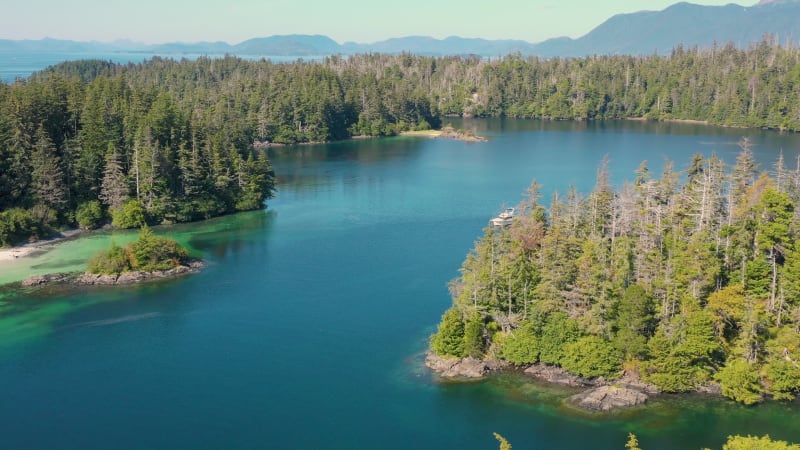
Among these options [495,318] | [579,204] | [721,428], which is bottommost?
[721,428]

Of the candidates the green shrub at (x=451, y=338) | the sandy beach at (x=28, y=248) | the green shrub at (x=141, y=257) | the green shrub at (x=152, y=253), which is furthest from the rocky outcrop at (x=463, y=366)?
the sandy beach at (x=28, y=248)

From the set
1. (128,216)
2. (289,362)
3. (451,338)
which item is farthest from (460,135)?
(289,362)

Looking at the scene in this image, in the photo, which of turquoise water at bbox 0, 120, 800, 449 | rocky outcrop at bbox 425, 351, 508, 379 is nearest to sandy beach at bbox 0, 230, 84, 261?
turquoise water at bbox 0, 120, 800, 449

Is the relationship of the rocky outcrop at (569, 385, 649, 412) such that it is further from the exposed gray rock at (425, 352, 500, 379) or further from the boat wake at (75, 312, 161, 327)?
the boat wake at (75, 312, 161, 327)

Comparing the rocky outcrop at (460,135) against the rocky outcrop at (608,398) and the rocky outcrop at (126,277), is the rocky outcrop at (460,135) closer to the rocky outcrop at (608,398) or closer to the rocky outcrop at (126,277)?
the rocky outcrop at (126,277)

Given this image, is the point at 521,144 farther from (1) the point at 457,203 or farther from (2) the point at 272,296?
(2) the point at 272,296

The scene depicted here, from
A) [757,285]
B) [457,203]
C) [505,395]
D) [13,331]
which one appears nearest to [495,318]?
[505,395]
